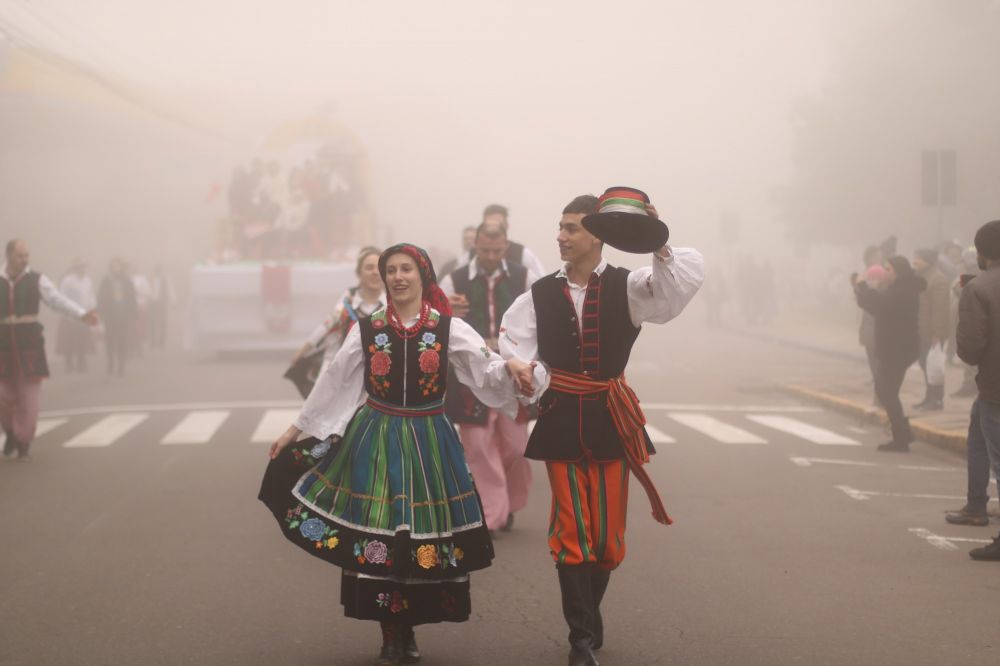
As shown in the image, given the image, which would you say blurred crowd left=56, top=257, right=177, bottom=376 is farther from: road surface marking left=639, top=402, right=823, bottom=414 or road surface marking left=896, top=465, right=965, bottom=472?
road surface marking left=896, top=465, right=965, bottom=472

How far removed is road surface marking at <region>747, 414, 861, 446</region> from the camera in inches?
504

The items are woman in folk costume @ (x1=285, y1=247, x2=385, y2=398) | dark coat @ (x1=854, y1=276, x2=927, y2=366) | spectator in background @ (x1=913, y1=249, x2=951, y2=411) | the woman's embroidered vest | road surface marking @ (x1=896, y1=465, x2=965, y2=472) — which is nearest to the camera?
the woman's embroidered vest

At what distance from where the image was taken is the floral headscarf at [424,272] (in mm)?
5617

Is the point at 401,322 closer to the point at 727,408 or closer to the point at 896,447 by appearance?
the point at 896,447

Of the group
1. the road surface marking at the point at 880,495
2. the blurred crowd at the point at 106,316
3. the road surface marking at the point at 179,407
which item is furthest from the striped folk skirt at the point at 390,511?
the blurred crowd at the point at 106,316

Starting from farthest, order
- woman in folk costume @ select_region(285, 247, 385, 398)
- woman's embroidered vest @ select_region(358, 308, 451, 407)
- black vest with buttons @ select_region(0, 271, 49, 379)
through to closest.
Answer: black vest with buttons @ select_region(0, 271, 49, 379) → woman in folk costume @ select_region(285, 247, 385, 398) → woman's embroidered vest @ select_region(358, 308, 451, 407)

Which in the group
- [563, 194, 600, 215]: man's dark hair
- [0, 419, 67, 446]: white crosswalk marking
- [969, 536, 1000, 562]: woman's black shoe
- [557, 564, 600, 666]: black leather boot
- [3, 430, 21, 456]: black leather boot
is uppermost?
[563, 194, 600, 215]: man's dark hair

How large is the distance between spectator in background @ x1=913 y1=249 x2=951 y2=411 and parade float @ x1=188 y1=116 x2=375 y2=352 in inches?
447

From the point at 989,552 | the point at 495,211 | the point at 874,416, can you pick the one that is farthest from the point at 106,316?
the point at 989,552

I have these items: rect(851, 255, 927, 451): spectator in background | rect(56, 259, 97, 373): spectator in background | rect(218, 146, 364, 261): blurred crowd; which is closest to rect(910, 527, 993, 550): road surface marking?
rect(851, 255, 927, 451): spectator in background

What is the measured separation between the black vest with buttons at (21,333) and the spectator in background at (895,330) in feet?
22.5

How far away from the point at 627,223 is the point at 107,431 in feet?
32.5

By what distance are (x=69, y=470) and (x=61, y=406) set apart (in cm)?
620

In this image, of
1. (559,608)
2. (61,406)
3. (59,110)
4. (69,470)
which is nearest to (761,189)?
(59,110)
